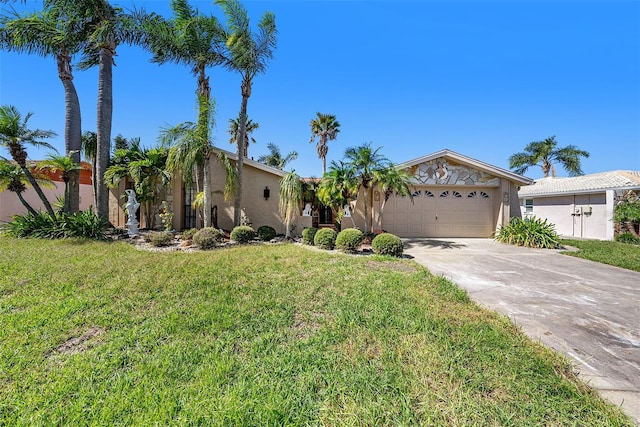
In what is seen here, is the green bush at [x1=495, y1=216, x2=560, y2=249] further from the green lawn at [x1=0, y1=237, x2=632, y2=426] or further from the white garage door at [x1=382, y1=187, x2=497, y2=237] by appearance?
the green lawn at [x1=0, y1=237, x2=632, y2=426]

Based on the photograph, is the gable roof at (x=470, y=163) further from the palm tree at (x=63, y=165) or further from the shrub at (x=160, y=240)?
the palm tree at (x=63, y=165)

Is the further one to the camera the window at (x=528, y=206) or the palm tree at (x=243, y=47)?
the window at (x=528, y=206)

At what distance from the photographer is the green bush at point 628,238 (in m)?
12.8

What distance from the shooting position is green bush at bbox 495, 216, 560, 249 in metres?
11.0

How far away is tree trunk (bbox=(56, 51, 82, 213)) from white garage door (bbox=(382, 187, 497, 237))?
1450 centimetres

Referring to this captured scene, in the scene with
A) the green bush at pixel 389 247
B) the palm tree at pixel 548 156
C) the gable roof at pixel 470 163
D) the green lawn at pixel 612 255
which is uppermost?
the palm tree at pixel 548 156

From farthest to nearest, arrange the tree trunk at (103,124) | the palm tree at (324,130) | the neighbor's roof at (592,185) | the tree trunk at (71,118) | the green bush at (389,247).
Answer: the palm tree at (324,130) → the neighbor's roof at (592,185) → the tree trunk at (71,118) → the tree trunk at (103,124) → the green bush at (389,247)

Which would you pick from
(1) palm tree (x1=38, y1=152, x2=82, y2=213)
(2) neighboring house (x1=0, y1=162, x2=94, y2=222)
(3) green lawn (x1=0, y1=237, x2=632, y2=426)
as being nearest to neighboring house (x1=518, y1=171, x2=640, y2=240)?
(3) green lawn (x1=0, y1=237, x2=632, y2=426)

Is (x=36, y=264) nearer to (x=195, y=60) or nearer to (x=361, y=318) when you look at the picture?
(x=361, y=318)

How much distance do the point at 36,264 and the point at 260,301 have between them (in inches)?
243

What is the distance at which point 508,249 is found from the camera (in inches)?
412

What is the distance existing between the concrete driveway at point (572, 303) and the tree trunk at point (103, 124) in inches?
525

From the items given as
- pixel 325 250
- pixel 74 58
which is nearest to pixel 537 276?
pixel 325 250

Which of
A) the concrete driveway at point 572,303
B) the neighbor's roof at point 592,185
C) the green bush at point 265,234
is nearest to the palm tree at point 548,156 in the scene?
the neighbor's roof at point 592,185
